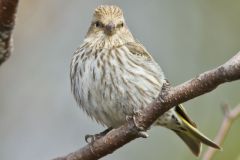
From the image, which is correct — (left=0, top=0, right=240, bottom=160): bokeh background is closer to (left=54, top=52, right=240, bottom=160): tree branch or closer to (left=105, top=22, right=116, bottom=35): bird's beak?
(left=105, top=22, right=116, bottom=35): bird's beak

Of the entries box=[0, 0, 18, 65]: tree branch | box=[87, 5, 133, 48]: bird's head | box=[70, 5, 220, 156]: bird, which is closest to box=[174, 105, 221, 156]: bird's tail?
box=[70, 5, 220, 156]: bird

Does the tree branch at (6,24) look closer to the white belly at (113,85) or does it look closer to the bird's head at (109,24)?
A: the white belly at (113,85)

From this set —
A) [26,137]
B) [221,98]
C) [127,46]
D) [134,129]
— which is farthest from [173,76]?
[134,129]

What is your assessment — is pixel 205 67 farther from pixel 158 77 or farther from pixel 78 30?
pixel 158 77

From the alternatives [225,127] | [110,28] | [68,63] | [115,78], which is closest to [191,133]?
[115,78]

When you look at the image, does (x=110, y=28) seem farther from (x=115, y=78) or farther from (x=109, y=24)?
(x=115, y=78)

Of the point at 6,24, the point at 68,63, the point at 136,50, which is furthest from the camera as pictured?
the point at 68,63
